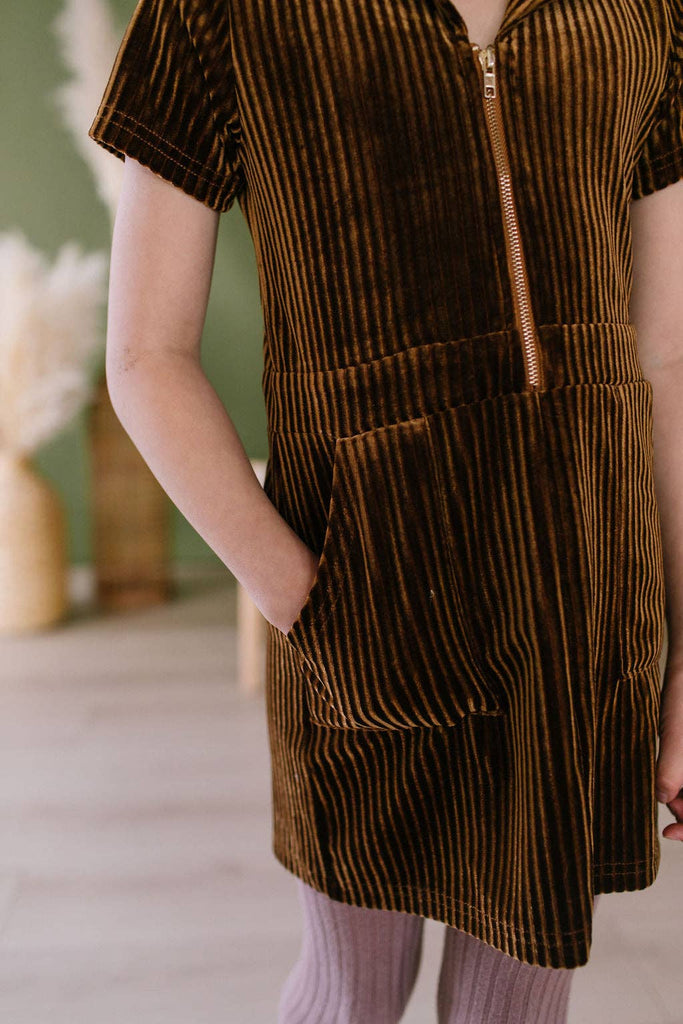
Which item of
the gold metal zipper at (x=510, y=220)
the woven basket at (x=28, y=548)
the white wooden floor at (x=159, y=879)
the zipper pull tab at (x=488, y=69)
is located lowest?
the white wooden floor at (x=159, y=879)

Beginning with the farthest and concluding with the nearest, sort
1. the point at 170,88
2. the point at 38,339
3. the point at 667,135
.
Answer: the point at 38,339 < the point at 667,135 < the point at 170,88

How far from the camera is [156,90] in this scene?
581 mm

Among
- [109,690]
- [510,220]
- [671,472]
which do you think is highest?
[510,220]

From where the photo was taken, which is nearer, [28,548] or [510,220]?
[510,220]

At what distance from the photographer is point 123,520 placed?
317 centimetres

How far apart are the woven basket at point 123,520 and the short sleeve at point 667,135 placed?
249 cm

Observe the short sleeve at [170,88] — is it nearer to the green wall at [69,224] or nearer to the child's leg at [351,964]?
the child's leg at [351,964]

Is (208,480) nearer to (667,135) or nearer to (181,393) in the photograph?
(181,393)

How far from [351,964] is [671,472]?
1.54 ft

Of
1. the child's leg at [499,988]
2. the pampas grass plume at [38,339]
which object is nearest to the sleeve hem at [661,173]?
the child's leg at [499,988]

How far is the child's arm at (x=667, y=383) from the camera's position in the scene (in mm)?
711

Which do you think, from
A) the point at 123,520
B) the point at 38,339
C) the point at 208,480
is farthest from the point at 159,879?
the point at 38,339

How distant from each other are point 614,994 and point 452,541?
1.16m

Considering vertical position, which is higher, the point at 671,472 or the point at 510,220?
the point at 510,220
